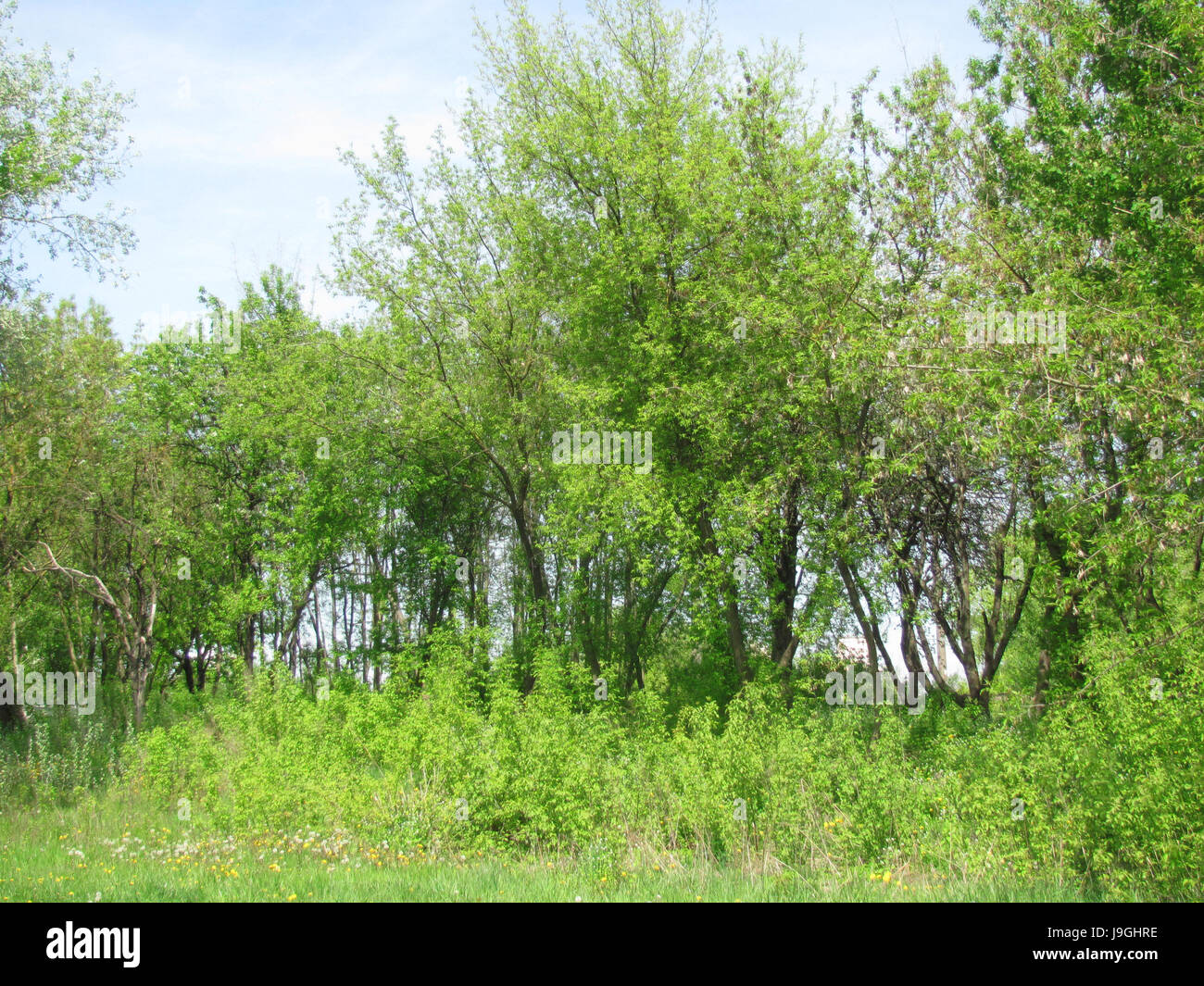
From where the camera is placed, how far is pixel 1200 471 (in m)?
10.2

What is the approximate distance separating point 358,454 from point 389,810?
14156 millimetres

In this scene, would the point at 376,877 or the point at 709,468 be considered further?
the point at 709,468

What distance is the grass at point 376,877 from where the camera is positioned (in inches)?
313

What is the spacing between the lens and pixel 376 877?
9.01 metres

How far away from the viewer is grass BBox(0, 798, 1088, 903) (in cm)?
795

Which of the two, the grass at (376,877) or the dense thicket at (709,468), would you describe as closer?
the grass at (376,877)

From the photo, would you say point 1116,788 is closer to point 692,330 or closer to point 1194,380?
point 1194,380

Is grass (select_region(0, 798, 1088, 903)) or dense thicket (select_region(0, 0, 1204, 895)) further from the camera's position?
dense thicket (select_region(0, 0, 1204, 895))

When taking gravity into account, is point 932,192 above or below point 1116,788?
above

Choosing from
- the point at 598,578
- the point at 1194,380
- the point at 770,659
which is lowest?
the point at 770,659

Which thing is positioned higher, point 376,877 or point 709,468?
point 709,468
